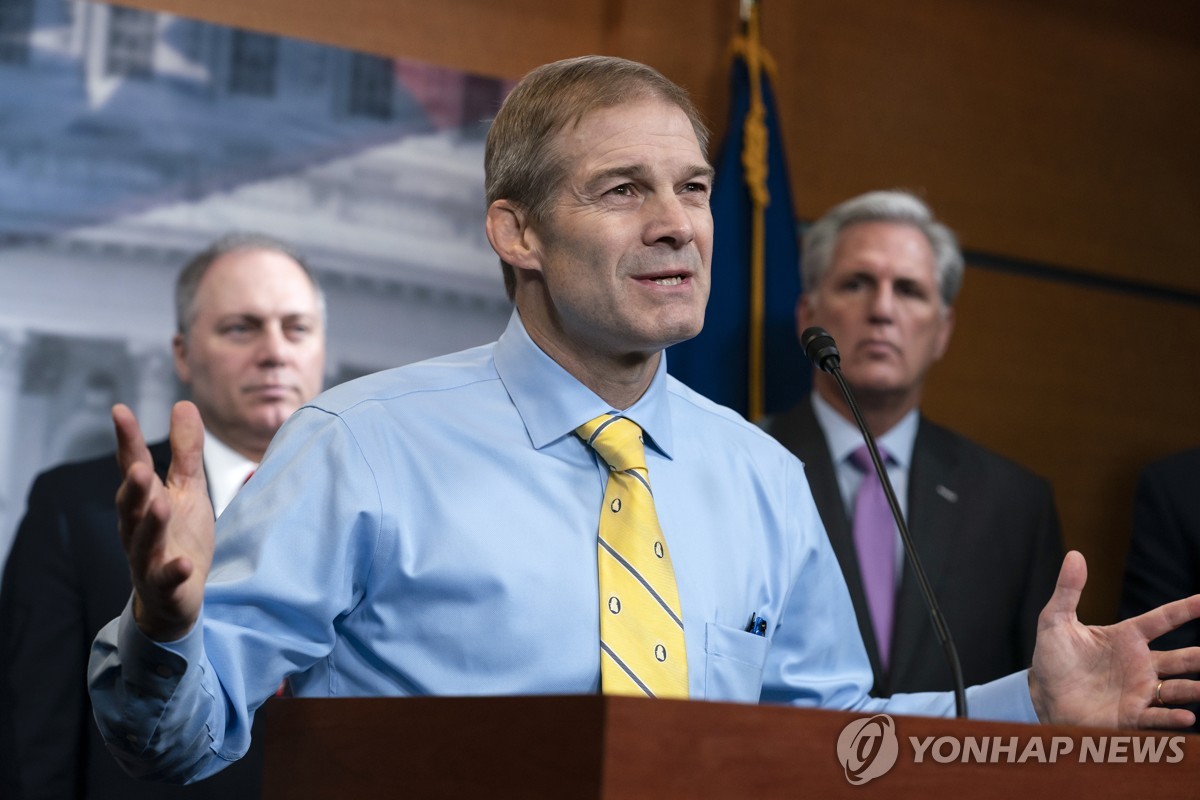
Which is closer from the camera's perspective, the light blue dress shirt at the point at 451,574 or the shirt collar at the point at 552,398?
the light blue dress shirt at the point at 451,574

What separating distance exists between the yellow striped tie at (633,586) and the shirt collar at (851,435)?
4.87 ft

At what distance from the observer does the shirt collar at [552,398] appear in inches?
71.4

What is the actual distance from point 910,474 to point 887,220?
2.19 feet

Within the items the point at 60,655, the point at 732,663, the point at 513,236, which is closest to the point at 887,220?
the point at 513,236

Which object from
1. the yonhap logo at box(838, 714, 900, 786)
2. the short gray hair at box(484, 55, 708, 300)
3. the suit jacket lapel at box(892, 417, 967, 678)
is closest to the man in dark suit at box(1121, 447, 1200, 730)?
the suit jacket lapel at box(892, 417, 967, 678)

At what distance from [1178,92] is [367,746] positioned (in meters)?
3.95

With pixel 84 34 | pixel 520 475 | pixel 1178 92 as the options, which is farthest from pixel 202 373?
pixel 1178 92

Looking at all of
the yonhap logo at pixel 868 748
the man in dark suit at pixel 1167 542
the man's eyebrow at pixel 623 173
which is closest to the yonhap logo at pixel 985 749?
the yonhap logo at pixel 868 748

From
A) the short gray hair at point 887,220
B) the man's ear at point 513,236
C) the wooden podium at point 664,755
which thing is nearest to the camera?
the wooden podium at point 664,755

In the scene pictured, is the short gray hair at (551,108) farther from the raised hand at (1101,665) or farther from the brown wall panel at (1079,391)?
the brown wall panel at (1079,391)

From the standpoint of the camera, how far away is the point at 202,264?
3.09 m

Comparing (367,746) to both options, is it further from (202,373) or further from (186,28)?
(186,28)

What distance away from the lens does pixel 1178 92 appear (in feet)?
14.6

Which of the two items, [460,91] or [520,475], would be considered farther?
[460,91]
